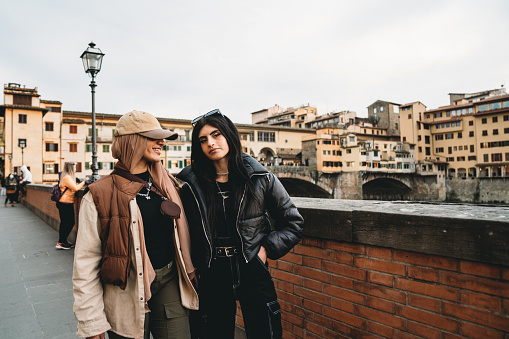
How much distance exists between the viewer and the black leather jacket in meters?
1.64

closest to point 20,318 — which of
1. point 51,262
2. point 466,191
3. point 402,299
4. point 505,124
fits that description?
point 51,262

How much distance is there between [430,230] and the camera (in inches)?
62.1

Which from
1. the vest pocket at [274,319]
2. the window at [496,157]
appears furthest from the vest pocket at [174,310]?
the window at [496,157]

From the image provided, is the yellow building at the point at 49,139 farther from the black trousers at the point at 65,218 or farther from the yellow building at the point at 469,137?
the yellow building at the point at 469,137

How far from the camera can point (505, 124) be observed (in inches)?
1817

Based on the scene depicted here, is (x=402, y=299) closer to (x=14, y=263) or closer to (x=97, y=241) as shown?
(x=97, y=241)

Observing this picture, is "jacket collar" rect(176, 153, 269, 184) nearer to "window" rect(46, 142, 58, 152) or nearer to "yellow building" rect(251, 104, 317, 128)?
"window" rect(46, 142, 58, 152)

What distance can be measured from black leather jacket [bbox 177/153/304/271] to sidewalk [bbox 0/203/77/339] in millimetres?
1978

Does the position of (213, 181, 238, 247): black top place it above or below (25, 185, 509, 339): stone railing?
above

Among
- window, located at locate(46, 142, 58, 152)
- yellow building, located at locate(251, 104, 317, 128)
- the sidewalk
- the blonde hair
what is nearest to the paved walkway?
the sidewalk

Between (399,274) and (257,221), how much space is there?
2.66 ft

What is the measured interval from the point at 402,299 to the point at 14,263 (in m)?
5.83

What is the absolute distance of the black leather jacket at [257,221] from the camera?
5.38 ft

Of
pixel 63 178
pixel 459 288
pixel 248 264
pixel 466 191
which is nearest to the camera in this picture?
pixel 459 288
